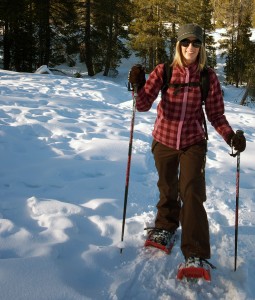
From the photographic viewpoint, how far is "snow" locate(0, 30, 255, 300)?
300 cm

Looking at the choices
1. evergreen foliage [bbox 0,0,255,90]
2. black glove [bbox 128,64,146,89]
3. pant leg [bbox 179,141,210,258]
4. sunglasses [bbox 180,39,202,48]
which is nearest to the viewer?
pant leg [bbox 179,141,210,258]

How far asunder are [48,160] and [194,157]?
3.37 metres

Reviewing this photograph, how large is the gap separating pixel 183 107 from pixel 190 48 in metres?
0.59

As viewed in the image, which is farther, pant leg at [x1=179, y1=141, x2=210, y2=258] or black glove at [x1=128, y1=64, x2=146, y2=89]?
black glove at [x1=128, y1=64, x2=146, y2=89]

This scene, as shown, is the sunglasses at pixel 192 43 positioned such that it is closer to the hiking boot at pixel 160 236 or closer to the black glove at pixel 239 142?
the black glove at pixel 239 142

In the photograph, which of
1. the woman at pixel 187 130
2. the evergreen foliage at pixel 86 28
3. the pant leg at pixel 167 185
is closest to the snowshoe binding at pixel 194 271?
the woman at pixel 187 130

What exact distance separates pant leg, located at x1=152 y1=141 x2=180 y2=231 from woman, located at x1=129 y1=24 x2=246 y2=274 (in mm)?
11

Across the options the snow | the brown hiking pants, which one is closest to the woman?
the brown hiking pants

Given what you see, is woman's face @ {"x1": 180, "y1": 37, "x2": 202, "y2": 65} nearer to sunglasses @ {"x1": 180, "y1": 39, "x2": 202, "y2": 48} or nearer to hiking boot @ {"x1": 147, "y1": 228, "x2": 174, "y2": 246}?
sunglasses @ {"x1": 180, "y1": 39, "x2": 202, "y2": 48}

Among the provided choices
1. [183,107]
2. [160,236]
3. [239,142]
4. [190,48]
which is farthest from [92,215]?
[190,48]

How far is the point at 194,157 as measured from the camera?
11.0 feet

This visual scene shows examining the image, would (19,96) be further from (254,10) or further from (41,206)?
(254,10)

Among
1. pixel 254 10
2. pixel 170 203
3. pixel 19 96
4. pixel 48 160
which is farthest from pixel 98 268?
pixel 254 10

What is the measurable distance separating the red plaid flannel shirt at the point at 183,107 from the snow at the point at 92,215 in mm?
1259
